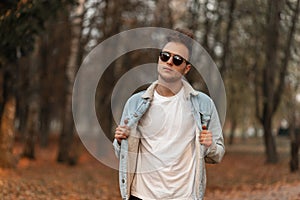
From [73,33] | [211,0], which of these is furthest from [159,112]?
[73,33]

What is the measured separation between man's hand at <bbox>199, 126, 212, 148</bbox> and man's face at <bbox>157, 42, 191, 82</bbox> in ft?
1.63

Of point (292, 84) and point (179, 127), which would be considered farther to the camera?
point (292, 84)

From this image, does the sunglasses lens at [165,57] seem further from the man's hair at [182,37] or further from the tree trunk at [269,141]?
the tree trunk at [269,141]

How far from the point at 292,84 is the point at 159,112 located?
1009 inches

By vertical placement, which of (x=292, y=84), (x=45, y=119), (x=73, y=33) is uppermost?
(x=73, y=33)

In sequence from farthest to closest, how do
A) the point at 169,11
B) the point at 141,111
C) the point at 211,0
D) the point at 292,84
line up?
1. the point at 292,84
2. the point at 169,11
3. the point at 211,0
4. the point at 141,111

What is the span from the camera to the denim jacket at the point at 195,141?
456 cm

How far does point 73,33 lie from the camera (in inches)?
1154

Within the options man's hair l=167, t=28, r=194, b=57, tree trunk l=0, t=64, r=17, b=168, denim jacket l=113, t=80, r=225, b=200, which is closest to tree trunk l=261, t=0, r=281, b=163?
tree trunk l=0, t=64, r=17, b=168

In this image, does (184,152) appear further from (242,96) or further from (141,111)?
(242,96)

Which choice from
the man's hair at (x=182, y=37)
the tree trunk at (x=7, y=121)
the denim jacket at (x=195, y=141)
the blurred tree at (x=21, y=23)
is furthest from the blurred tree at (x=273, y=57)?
the denim jacket at (x=195, y=141)

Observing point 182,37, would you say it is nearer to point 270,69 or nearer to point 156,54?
point 270,69

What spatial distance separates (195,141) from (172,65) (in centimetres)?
64

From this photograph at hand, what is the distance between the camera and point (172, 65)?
15.0 ft
